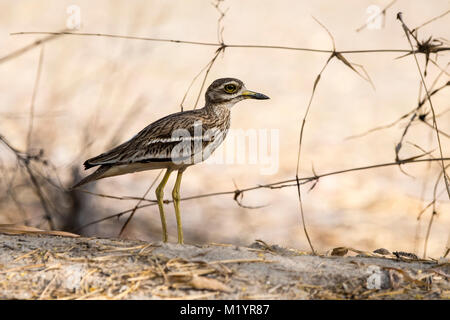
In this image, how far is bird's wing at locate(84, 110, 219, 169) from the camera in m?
4.11

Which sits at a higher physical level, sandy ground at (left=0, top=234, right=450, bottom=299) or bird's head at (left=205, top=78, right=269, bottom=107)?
bird's head at (left=205, top=78, right=269, bottom=107)

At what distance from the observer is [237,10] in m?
9.07

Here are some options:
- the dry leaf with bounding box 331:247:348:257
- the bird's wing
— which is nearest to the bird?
the bird's wing

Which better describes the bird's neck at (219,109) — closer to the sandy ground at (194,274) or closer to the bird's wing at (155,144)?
the bird's wing at (155,144)

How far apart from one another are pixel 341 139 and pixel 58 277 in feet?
14.5

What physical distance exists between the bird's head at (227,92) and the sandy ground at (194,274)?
1.22m

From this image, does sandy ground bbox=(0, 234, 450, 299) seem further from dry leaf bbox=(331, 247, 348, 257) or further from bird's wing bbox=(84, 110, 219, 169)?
bird's wing bbox=(84, 110, 219, 169)

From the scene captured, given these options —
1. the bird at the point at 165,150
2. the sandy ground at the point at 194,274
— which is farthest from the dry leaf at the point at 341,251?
the bird at the point at 165,150

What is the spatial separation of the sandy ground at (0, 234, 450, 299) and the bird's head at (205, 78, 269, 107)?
1.22 m

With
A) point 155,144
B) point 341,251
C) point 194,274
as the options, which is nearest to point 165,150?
point 155,144

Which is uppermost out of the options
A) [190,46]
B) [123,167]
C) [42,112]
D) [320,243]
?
[190,46]
